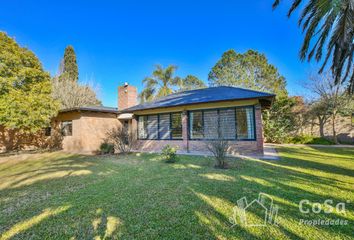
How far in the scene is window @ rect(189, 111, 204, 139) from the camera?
13.0m

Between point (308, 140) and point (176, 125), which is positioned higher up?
point (176, 125)

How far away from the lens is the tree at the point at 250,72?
26688 mm

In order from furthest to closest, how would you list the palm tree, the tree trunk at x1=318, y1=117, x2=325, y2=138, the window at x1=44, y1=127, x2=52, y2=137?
the tree trunk at x1=318, y1=117, x2=325, y2=138
the window at x1=44, y1=127, x2=52, y2=137
the palm tree

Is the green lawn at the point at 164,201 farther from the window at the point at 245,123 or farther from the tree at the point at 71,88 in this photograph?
the tree at the point at 71,88

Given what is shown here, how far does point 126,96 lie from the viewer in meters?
18.4

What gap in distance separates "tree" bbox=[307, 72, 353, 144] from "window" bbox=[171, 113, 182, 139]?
51.9 feet

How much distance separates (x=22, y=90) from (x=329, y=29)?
19178mm

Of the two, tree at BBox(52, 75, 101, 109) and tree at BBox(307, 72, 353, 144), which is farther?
tree at BBox(52, 75, 101, 109)

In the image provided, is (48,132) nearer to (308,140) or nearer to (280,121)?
(280,121)

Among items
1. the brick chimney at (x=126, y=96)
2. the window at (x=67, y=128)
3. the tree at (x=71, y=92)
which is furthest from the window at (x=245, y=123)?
the tree at (x=71, y=92)

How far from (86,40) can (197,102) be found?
47.2 ft

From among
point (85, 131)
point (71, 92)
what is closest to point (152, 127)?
point (85, 131)

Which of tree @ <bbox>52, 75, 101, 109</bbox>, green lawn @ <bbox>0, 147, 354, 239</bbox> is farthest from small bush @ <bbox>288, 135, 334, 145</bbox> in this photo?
tree @ <bbox>52, 75, 101, 109</bbox>

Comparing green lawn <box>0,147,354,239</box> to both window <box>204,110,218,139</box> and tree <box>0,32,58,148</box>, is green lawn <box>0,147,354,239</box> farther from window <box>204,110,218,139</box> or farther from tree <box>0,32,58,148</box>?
tree <box>0,32,58,148</box>
